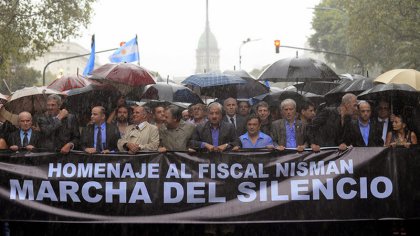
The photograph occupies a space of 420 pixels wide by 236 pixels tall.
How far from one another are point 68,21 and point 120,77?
16.3m

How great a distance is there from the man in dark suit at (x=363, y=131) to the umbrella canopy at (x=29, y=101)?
4567 mm

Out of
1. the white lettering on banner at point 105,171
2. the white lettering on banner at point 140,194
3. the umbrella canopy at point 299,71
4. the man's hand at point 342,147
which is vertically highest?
the umbrella canopy at point 299,71

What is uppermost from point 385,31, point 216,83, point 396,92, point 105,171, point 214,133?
point 385,31

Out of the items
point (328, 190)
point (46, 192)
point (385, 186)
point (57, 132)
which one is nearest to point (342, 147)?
point (328, 190)

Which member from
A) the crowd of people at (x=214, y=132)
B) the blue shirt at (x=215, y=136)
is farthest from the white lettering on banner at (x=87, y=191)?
the blue shirt at (x=215, y=136)

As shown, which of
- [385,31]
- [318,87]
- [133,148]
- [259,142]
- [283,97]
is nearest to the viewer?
[133,148]

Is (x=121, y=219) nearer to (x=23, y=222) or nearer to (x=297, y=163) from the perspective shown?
(x=23, y=222)

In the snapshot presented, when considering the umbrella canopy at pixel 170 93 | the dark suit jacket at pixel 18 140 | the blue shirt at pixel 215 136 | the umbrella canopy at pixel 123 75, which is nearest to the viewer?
the dark suit jacket at pixel 18 140

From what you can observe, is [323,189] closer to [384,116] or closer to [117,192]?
[384,116]

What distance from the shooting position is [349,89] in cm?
1168

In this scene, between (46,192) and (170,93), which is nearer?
(46,192)

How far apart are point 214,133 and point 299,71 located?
3.91m

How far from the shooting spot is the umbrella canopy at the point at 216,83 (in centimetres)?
1174

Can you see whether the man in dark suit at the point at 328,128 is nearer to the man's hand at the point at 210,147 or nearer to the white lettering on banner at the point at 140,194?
the man's hand at the point at 210,147
